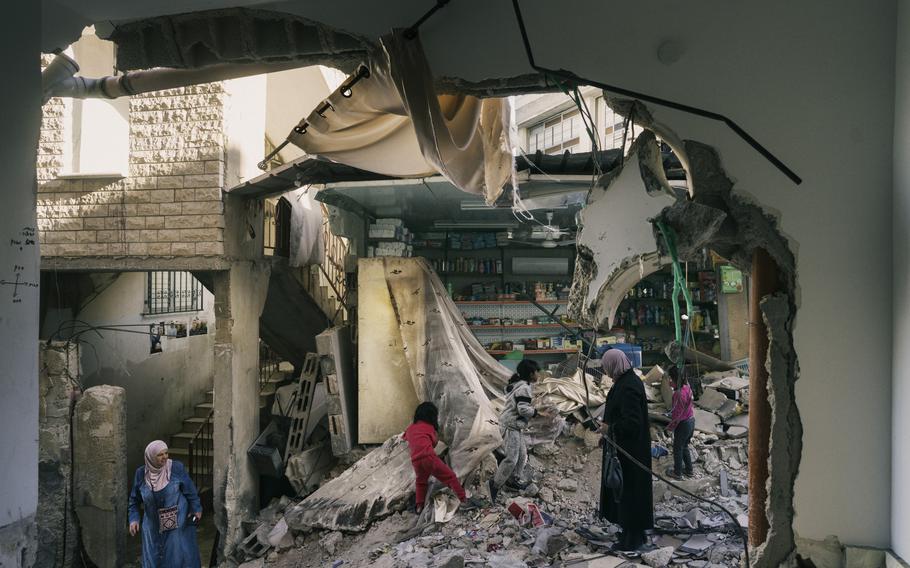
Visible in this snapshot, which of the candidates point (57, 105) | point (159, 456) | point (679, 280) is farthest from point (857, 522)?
point (57, 105)

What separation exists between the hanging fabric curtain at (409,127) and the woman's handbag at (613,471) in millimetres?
2399

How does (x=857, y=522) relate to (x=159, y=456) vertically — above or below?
above

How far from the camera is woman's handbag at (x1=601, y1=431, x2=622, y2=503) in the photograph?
4340 millimetres

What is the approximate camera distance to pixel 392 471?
5.94 m

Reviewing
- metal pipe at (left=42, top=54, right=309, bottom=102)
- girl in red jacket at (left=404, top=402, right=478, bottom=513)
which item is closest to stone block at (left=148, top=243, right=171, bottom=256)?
metal pipe at (left=42, top=54, right=309, bottom=102)

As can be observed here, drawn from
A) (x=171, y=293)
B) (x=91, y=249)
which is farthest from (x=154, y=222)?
A: (x=171, y=293)

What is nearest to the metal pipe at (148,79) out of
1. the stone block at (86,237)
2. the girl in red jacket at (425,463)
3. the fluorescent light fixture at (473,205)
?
the stone block at (86,237)

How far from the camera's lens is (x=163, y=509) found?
15.3ft

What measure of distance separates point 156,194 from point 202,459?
4.83 m

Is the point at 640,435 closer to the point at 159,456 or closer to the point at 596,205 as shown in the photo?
the point at 596,205

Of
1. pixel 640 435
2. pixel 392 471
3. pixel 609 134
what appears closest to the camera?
pixel 640 435

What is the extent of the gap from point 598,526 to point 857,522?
303 cm

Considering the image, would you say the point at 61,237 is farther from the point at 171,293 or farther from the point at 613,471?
the point at 613,471

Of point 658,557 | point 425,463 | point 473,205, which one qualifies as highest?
point 473,205
